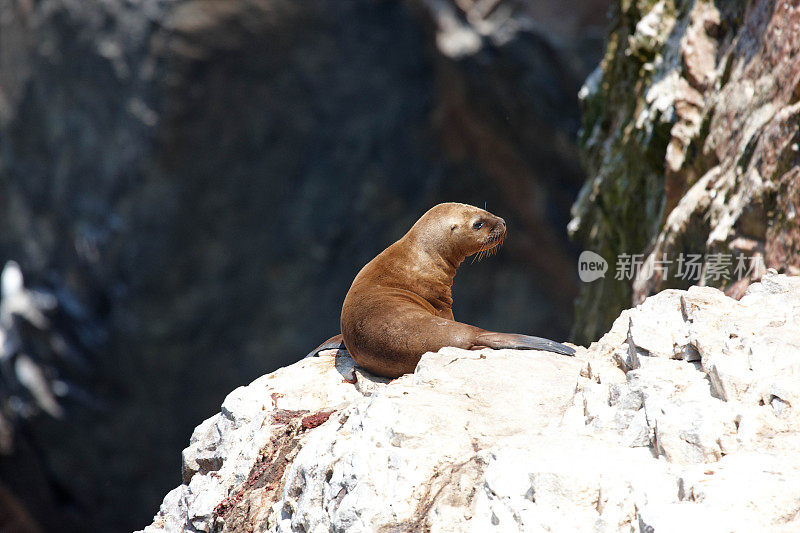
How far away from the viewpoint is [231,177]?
55.3ft

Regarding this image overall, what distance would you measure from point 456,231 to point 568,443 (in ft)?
8.36

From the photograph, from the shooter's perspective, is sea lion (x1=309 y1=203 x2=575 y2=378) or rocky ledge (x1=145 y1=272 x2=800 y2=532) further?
sea lion (x1=309 y1=203 x2=575 y2=378)

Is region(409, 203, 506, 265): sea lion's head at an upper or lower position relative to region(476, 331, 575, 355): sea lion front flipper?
upper

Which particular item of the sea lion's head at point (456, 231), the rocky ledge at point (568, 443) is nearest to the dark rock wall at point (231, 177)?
the sea lion's head at point (456, 231)

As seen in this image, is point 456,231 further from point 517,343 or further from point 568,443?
point 568,443

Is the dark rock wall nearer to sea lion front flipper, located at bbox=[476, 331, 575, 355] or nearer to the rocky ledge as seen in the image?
sea lion front flipper, located at bbox=[476, 331, 575, 355]

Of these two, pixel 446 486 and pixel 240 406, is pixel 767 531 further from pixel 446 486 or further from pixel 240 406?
pixel 240 406

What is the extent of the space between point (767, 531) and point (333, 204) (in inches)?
616

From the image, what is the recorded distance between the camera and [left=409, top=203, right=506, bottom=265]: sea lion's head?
4.98 meters

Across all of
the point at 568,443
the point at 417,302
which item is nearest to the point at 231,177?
the point at 417,302

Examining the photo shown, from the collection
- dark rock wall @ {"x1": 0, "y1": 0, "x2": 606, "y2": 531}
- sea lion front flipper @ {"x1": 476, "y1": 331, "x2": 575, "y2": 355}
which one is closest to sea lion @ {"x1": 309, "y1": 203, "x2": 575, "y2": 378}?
sea lion front flipper @ {"x1": 476, "y1": 331, "x2": 575, "y2": 355}

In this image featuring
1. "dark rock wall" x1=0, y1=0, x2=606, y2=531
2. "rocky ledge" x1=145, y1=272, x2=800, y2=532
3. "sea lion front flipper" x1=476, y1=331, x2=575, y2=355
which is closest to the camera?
"rocky ledge" x1=145, y1=272, x2=800, y2=532

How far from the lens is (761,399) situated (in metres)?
2.64

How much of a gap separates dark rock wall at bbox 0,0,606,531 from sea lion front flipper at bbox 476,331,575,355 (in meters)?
12.3
